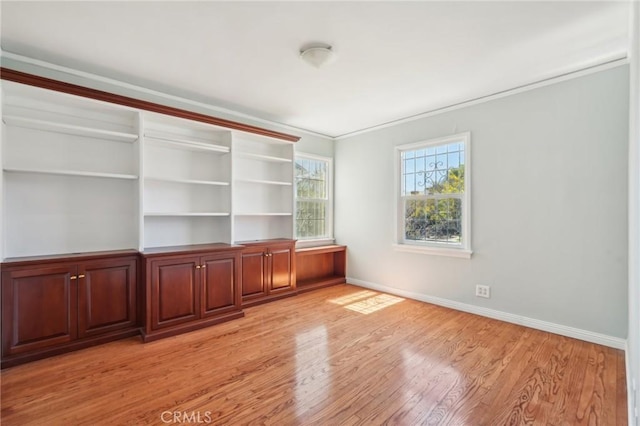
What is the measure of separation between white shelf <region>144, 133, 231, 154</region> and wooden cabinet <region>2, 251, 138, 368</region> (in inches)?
50.5

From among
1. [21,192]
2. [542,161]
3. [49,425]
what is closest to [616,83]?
[542,161]

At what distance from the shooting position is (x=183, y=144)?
335 centimetres

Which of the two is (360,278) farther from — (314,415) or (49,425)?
(49,425)

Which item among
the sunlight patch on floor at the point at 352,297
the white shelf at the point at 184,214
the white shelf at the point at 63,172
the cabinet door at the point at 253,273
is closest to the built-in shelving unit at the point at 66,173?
the white shelf at the point at 63,172

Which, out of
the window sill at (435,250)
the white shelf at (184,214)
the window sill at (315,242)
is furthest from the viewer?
the window sill at (315,242)

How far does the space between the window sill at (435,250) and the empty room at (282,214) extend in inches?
2.3

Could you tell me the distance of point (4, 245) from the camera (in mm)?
2498

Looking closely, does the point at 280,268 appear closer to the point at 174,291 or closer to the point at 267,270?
the point at 267,270

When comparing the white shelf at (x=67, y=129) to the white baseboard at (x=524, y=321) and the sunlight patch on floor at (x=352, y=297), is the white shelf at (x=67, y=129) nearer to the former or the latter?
the sunlight patch on floor at (x=352, y=297)

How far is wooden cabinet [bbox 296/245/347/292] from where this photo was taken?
4646 millimetres

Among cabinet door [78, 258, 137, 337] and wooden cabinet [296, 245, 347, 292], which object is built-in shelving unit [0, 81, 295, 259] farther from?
wooden cabinet [296, 245, 347, 292]

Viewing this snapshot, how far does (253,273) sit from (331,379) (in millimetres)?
2026

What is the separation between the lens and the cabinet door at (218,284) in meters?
3.21

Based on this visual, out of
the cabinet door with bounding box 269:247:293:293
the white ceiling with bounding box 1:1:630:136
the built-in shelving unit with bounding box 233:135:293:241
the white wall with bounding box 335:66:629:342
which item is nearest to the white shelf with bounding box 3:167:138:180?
the white ceiling with bounding box 1:1:630:136
